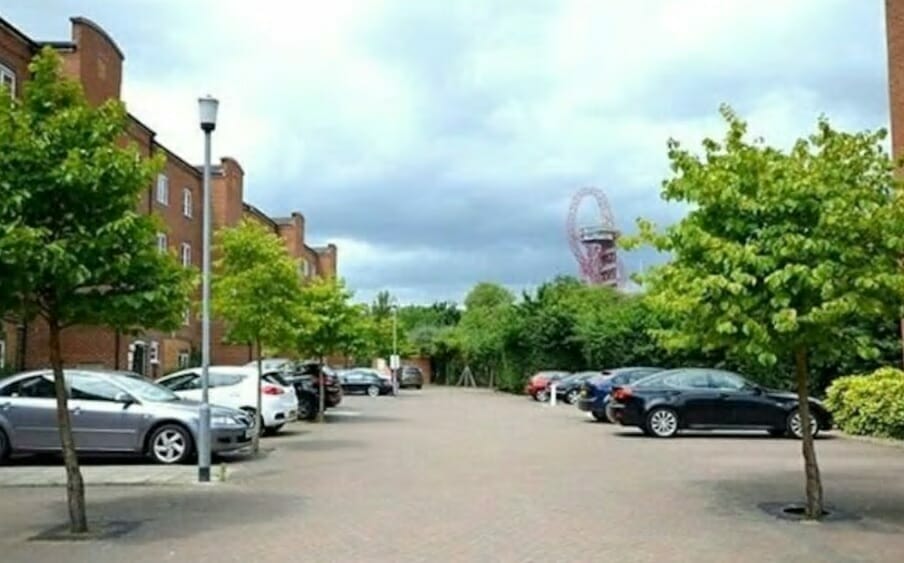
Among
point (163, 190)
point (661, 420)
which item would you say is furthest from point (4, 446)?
point (163, 190)

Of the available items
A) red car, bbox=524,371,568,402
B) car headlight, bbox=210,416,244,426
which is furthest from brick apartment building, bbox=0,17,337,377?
red car, bbox=524,371,568,402

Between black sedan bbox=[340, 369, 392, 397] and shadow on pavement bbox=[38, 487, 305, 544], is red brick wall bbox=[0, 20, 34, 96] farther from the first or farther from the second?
black sedan bbox=[340, 369, 392, 397]

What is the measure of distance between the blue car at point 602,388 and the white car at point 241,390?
9341 mm

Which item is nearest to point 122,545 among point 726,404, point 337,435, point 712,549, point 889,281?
point 712,549

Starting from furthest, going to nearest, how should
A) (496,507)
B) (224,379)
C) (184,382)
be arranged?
(224,379)
(184,382)
(496,507)

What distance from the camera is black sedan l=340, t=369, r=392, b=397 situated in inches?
2152

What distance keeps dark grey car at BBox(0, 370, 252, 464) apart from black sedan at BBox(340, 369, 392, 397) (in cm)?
3724

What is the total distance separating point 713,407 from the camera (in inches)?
938

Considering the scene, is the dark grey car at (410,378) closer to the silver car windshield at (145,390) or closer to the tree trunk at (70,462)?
the silver car windshield at (145,390)

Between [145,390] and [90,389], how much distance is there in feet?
3.15

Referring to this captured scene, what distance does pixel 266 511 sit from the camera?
12.1 m

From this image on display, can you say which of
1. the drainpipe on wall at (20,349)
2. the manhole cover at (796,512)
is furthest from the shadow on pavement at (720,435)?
the drainpipe on wall at (20,349)

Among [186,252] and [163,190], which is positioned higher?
[163,190]

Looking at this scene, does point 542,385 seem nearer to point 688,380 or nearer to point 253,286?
point 688,380
